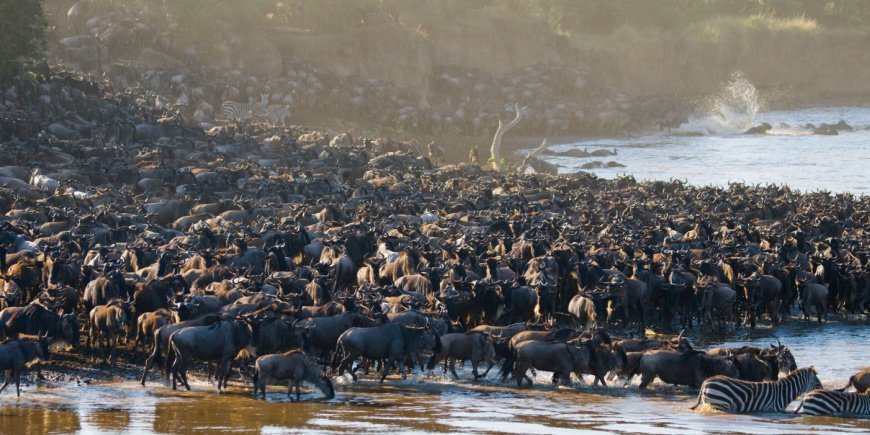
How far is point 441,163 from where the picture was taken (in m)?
48.4

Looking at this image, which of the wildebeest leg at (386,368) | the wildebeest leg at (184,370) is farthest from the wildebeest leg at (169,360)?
the wildebeest leg at (386,368)

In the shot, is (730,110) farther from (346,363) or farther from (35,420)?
(35,420)

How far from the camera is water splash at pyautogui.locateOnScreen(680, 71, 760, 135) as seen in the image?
74.6 m

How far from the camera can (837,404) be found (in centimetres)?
1477

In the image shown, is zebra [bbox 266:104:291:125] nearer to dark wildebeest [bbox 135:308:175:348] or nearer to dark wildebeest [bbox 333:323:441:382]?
dark wildebeest [bbox 135:308:175:348]

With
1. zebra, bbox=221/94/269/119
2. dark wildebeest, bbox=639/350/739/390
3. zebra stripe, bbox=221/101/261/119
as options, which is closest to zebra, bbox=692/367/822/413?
dark wildebeest, bbox=639/350/739/390

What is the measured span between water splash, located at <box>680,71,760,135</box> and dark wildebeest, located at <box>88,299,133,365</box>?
5982 centimetres

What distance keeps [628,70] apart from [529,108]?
2000 cm

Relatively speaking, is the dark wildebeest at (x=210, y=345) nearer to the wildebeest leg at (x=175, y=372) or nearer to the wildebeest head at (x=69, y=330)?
the wildebeest leg at (x=175, y=372)

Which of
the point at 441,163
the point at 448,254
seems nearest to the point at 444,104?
the point at 441,163

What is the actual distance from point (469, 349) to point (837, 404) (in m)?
4.84

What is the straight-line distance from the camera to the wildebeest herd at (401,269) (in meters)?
16.4

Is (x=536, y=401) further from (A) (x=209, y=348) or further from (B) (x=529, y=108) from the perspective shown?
(B) (x=529, y=108)

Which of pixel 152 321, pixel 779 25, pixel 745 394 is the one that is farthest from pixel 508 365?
pixel 779 25
